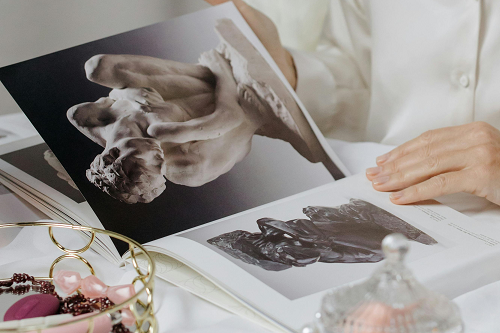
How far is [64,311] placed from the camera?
265 millimetres

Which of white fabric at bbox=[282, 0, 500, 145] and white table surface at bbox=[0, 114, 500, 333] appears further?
white fabric at bbox=[282, 0, 500, 145]

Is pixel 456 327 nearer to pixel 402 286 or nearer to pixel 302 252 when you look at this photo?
pixel 402 286

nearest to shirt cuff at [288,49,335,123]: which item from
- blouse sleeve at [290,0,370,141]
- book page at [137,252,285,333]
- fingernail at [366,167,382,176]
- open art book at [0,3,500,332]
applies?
blouse sleeve at [290,0,370,141]

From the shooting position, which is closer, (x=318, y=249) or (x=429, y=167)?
(x=318, y=249)

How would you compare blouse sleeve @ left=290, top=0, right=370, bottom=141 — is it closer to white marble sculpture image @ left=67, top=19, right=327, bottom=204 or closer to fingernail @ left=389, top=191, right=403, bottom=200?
white marble sculpture image @ left=67, top=19, right=327, bottom=204

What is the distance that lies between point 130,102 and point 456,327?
36 cm

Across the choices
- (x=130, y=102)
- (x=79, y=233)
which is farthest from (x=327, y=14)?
(x=79, y=233)

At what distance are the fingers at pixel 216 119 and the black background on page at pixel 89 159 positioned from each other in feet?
0.15

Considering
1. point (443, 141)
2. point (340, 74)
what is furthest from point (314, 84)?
point (443, 141)

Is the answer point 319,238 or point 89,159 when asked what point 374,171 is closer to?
point 319,238

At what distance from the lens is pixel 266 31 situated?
728 mm

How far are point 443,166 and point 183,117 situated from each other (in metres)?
0.27

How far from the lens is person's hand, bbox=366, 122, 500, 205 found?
1.48 feet

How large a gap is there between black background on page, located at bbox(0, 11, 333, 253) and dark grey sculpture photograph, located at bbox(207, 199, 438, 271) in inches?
2.0
